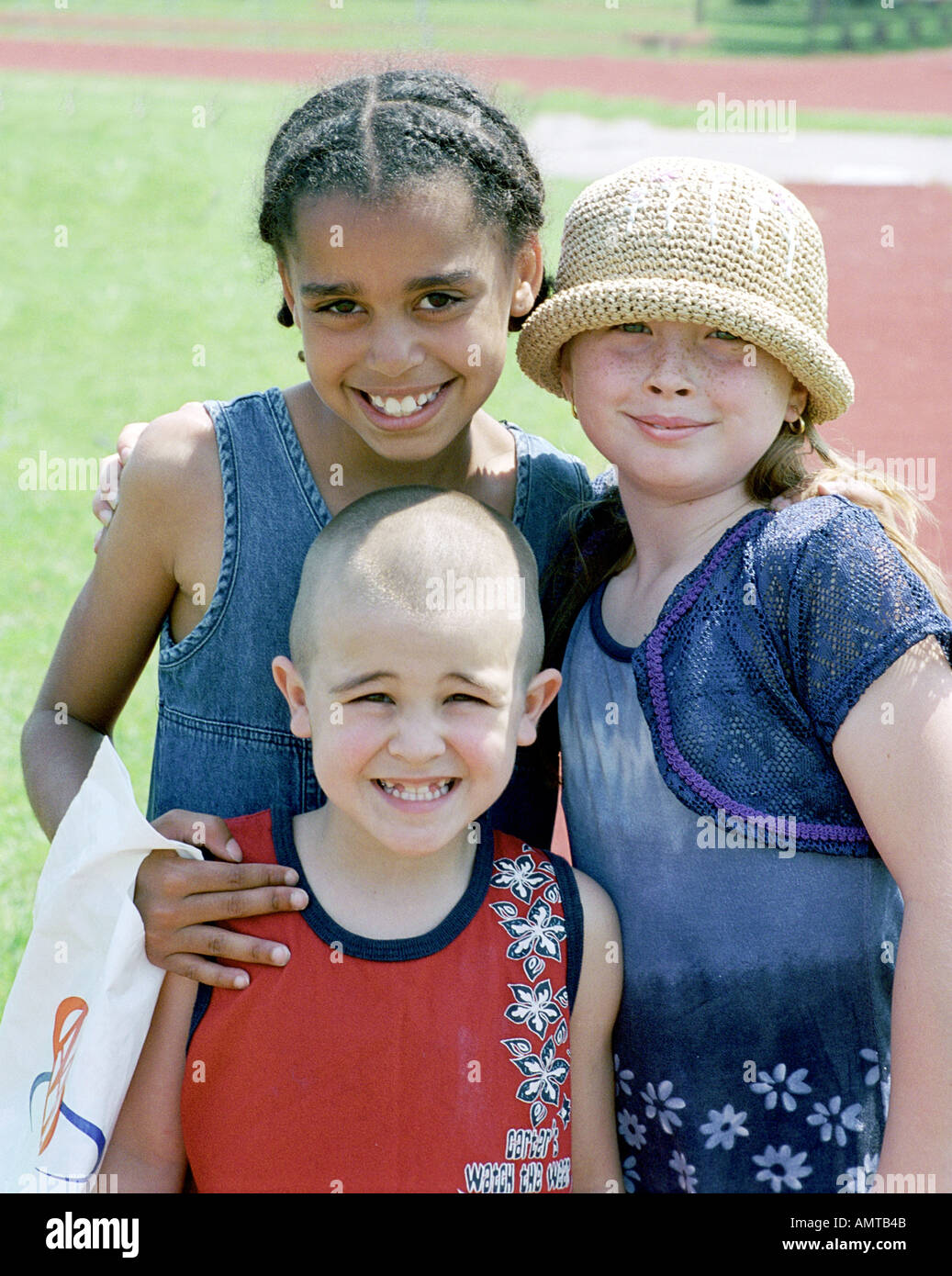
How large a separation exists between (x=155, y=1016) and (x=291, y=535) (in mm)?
780

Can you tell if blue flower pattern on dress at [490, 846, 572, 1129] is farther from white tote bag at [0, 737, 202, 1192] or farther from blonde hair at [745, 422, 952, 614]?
blonde hair at [745, 422, 952, 614]

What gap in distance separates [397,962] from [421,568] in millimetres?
535

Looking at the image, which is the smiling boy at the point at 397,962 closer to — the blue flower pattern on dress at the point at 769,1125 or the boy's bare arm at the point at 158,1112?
the boy's bare arm at the point at 158,1112

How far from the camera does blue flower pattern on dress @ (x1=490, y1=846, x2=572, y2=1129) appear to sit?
1.96 meters

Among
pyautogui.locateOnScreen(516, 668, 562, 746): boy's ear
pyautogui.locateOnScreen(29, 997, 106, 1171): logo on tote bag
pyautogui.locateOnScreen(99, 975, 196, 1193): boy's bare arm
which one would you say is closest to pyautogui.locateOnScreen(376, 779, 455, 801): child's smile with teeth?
pyautogui.locateOnScreen(516, 668, 562, 746): boy's ear

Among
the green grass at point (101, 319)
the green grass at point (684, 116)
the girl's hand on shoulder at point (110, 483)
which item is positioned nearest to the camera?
the girl's hand on shoulder at point (110, 483)

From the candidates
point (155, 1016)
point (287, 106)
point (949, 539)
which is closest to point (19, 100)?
point (949, 539)

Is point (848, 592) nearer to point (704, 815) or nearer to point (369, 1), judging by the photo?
point (704, 815)

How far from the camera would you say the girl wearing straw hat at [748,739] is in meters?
1.86

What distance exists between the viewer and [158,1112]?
1983mm

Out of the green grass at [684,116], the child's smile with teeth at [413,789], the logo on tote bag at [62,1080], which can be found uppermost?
the green grass at [684,116]

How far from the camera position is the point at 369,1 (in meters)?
27.4
